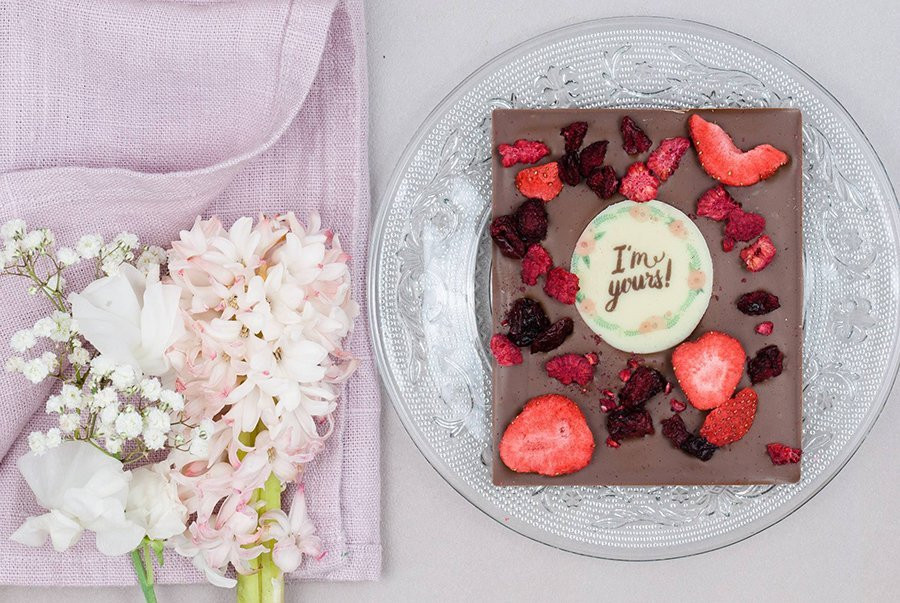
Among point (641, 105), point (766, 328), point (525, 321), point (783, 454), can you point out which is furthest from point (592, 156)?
point (783, 454)

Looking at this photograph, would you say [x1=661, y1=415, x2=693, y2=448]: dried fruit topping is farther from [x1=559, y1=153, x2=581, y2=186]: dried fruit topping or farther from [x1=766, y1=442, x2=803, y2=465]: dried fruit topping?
[x1=559, y1=153, x2=581, y2=186]: dried fruit topping

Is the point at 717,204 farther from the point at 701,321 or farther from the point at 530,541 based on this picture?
the point at 530,541

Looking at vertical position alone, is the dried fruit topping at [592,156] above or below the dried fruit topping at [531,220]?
above

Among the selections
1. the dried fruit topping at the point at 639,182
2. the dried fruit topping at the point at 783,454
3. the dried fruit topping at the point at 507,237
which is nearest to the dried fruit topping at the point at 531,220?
the dried fruit topping at the point at 507,237

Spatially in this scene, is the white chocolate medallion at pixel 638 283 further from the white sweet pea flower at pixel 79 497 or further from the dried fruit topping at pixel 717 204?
the white sweet pea flower at pixel 79 497

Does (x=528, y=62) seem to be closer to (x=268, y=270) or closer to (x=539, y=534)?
(x=268, y=270)

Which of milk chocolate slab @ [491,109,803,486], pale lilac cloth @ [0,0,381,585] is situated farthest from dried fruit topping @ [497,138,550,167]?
pale lilac cloth @ [0,0,381,585]
